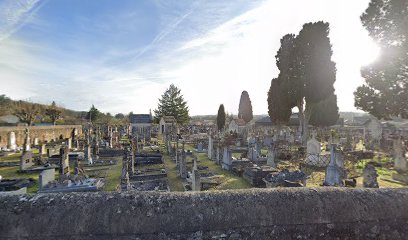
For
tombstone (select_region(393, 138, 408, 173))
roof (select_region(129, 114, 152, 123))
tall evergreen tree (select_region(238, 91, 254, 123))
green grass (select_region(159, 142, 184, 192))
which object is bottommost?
green grass (select_region(159, 142, 184, 192))

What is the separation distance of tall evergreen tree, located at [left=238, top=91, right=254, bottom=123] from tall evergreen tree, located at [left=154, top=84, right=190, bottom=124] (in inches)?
565

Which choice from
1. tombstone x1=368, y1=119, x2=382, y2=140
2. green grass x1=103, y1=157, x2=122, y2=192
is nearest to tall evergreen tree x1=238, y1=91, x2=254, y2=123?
tombstone x1=368, y1=119, x2=382, y2=140

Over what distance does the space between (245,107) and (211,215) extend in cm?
6478

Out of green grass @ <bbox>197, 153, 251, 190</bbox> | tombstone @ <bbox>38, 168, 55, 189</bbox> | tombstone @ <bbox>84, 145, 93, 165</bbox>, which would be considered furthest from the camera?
tombstone @ <bbox>84, 145, 93, 165</bbox>

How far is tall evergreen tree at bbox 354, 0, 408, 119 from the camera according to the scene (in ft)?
57.7

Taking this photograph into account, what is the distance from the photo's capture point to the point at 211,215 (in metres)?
2.72

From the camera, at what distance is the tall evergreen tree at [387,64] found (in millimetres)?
17572

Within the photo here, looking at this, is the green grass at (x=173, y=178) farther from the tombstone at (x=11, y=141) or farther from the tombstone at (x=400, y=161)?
the tombstone at (x=11, y=141)

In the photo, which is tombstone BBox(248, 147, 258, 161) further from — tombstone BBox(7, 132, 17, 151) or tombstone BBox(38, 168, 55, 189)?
Result: tombstone BBox(7, 132, 17, 151)

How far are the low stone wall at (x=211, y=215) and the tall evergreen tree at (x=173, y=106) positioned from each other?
61.1 meters

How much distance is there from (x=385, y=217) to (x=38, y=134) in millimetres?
38677

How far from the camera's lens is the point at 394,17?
18031 millimetres

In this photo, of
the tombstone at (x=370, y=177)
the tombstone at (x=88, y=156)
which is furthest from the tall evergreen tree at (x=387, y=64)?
the tombstone at (x=88, y=156)

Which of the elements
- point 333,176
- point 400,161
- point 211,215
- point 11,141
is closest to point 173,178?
point 333,176
